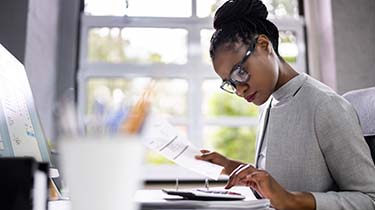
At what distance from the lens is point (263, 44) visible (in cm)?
122

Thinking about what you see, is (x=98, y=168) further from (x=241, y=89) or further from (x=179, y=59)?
(x=179, y=59)

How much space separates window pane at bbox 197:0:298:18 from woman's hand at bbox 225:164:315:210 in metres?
2.05

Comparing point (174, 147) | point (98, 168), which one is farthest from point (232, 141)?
point (98, 168)

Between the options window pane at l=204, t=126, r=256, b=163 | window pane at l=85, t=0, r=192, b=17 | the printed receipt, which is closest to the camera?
the printed receipt

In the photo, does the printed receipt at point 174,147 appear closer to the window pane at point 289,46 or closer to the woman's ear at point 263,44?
the woman's ear at point 263,44

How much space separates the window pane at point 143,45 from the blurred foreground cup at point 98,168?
237 cm

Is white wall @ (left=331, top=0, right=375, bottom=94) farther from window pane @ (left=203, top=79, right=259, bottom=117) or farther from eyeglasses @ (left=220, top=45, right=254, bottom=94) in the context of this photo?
eyeglasses @ (left=220, top=45, right=254, bottom=94)

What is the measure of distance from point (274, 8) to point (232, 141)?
104cm

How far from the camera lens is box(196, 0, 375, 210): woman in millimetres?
915

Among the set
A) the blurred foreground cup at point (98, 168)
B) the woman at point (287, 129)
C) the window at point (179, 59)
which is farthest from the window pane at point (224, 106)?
the blurred foreground cup at point (98, 168)

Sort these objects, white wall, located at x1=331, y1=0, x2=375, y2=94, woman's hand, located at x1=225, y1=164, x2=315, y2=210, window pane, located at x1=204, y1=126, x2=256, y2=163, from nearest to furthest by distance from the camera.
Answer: woman's hand, located at x1=225, y1=164, x2=315, y2=210, white wall, located at x1=331, y1=0, x2=375, y2=94, window pane, located at x1=204, y1=126, x2=256, y2=163

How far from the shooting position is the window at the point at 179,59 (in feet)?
8.55

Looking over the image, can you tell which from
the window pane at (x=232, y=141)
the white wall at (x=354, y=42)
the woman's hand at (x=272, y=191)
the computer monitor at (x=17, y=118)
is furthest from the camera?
the window pane at (x=232, y=141)

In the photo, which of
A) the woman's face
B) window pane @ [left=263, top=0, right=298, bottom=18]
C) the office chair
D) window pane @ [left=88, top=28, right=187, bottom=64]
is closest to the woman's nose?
the woman's face
